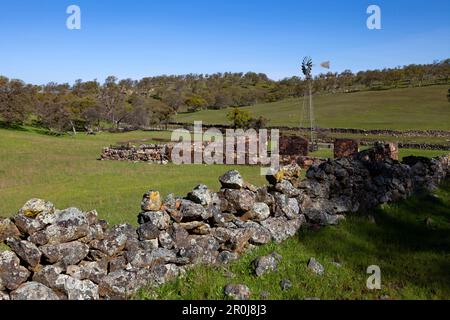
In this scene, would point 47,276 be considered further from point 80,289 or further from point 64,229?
point 64,229

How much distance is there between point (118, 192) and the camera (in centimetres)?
1708

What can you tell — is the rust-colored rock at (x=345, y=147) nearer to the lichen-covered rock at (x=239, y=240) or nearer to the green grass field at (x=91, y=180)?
the green grass field at (x=91, y=180)

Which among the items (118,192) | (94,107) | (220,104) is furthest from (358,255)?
(220,104)

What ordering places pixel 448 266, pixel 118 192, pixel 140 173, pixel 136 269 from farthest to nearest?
pixel 140 173 → pixel 118 192 → pixel 448 266 → pixel 136 269

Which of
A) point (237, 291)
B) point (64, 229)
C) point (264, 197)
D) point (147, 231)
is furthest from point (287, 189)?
point (64, 229)

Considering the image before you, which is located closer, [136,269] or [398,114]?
[136,269]

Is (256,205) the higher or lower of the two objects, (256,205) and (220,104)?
the lower

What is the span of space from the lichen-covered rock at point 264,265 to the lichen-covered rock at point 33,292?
3.28 metres

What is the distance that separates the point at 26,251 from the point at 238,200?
429 cm

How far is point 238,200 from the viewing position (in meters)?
9.25

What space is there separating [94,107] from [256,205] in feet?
215

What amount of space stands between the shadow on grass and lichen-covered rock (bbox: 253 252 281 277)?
1330mm
